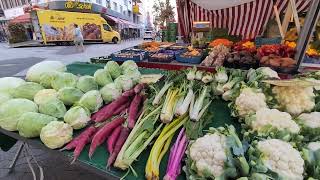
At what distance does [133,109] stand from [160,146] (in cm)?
50

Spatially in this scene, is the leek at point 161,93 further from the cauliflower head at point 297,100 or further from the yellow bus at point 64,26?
the yellow bus at point 64,26

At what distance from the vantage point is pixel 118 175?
128cm

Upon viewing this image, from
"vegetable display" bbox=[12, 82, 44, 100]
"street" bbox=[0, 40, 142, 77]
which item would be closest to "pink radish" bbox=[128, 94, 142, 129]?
"vegetable display" bbox=[12, 82, 44, 100]

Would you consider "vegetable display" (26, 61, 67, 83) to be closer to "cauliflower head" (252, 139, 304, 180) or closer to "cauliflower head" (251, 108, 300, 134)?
"cauliflower head" (251, 108, 300, 134)

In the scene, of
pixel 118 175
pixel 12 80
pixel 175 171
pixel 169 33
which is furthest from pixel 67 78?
pixel 169 33

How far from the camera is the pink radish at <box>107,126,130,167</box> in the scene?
1.35m

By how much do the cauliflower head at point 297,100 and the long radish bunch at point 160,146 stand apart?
724mm

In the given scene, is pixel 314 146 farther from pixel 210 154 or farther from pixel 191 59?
pixel 191 59

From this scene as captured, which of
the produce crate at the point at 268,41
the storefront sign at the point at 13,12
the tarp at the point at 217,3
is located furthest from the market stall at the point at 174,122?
the storefront sign at the point at 13,12

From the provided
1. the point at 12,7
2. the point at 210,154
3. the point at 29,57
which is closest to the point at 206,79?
the point at 210,154

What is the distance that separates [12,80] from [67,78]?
2.08 feet

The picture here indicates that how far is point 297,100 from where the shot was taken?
1585 millimetres

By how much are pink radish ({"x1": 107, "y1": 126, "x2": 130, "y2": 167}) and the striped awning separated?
5287 mm

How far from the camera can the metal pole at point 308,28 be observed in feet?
8.04
